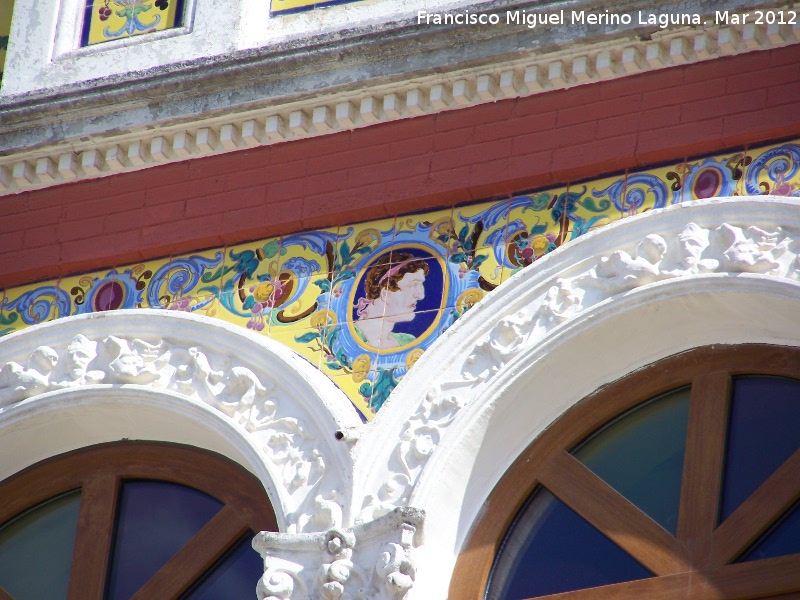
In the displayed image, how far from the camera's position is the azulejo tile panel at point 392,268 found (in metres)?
7.14

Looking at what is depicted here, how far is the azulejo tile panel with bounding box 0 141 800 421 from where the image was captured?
714 cm

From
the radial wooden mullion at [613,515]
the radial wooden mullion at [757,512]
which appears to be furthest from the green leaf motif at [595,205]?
the radial wooden mullion at [757,512]

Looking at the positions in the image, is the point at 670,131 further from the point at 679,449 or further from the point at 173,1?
the point at 173,1

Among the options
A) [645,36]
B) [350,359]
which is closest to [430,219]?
[350,359]

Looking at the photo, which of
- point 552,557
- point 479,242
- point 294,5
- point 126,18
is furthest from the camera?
point 126,18

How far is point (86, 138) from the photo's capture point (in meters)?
8.12

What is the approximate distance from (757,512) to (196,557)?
231 cm

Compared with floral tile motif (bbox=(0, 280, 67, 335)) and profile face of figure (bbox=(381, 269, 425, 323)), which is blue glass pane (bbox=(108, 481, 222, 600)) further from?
profile face of figure (bbox=(381, 269, 425, 323))

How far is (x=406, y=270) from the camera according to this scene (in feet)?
24.5

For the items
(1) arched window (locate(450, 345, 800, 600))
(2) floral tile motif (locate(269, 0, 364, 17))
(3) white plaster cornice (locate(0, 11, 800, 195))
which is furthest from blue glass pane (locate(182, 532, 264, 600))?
(2) floral tile motif (locate(269, 0, 364, 17))

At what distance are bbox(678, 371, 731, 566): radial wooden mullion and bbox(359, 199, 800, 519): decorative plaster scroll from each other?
46 cm

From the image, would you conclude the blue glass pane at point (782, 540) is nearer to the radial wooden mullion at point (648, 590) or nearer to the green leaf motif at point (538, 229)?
the radial wooden mullion at point (648, 590)

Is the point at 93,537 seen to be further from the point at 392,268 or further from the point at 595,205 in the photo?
the point at 595,205

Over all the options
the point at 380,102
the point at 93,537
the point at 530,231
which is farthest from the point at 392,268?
the point at 93,537
